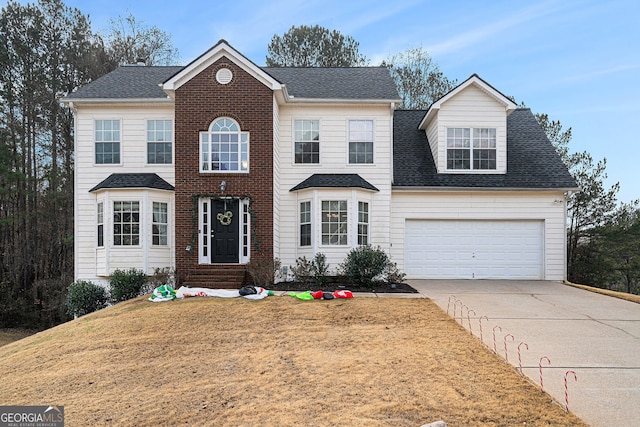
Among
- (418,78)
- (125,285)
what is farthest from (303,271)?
(418,78)

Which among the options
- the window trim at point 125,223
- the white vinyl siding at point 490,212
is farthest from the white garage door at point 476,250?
the window trim at point 125,223

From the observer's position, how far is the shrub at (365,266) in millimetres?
12797

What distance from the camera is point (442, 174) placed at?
15703 millimetres

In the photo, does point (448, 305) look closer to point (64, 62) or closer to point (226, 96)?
point (226, 96)

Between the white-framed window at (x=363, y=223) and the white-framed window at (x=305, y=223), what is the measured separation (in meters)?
1.60

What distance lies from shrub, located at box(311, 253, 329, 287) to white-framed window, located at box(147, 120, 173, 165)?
5.92 m

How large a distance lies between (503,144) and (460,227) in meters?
3.32

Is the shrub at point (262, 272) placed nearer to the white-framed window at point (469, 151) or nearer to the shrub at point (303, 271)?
the shrub at point (303, 271)

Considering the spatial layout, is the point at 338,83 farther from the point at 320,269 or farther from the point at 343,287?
the point at 343,287

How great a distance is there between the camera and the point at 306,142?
14.9 m

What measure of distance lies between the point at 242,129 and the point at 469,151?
790 centimetres

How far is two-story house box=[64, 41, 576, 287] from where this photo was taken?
1361 cm

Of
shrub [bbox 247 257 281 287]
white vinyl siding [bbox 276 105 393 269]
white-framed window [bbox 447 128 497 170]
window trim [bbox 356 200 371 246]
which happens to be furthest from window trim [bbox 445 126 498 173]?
shrub [bbox 247 257 281 287]

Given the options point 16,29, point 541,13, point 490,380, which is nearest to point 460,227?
point 541,13
